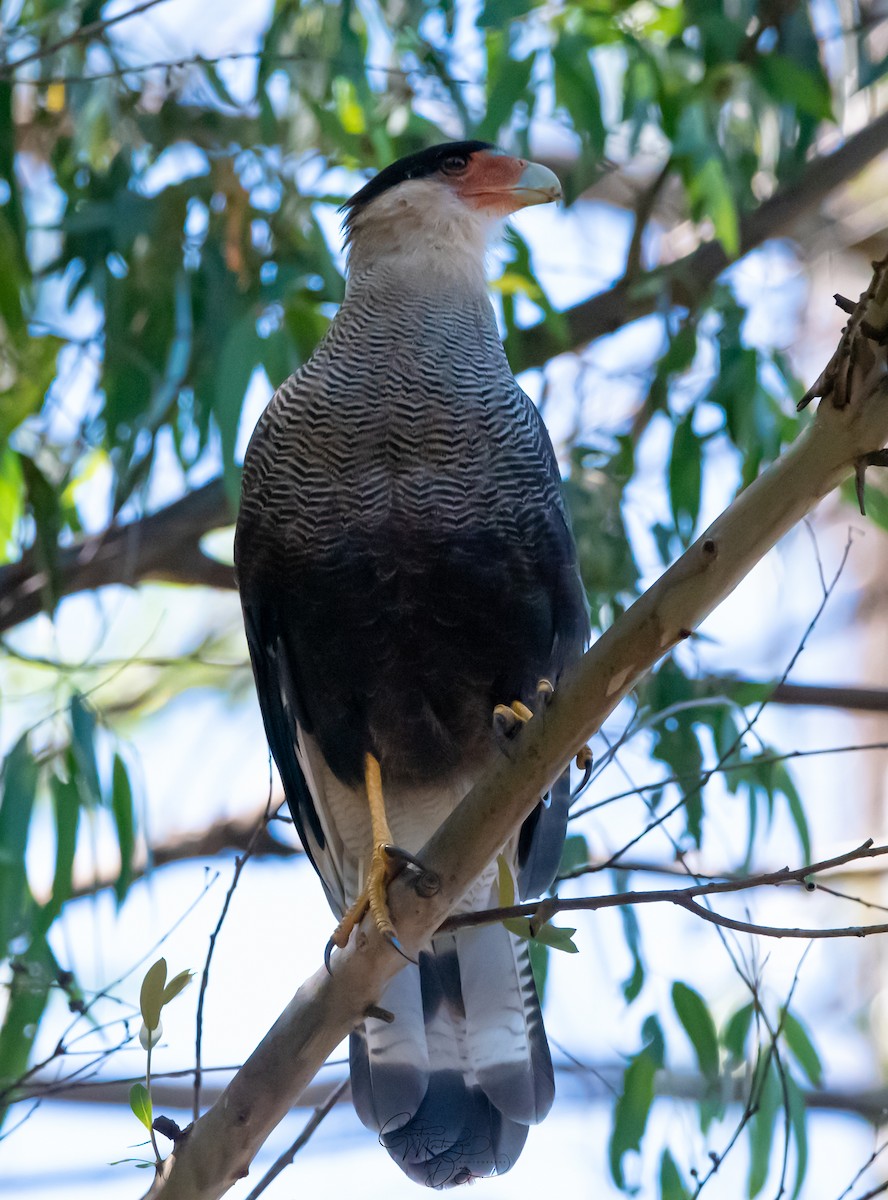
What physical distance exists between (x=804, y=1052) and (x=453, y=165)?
1.94 m

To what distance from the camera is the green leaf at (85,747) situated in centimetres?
304

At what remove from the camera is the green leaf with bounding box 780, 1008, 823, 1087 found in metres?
3.04

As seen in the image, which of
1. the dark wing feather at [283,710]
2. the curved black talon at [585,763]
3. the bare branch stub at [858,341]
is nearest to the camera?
the bare branch stub at [858,341]

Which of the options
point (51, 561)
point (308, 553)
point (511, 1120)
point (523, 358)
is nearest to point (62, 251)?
point (51, 561)

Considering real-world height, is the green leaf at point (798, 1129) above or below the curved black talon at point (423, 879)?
below

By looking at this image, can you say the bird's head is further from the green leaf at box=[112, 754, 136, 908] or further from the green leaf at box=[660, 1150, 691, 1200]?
the green leaf at box=[660, 1150, 691, 1200]

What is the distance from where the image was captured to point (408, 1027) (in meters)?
2.61

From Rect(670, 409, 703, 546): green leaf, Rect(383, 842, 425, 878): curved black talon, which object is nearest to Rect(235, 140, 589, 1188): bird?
Rect(383, 842, 425, 878): curved black talon

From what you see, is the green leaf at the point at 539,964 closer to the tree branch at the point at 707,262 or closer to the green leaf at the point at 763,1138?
the green leaf at the point at 763,1138

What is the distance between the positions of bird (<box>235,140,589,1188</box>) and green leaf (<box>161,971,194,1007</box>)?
617 mm

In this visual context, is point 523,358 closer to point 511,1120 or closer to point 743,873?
point 743,873

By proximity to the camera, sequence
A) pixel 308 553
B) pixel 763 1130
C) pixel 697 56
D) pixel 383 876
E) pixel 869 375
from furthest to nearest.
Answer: pixel 697 56
pixel 763 1130
pixel 308 553
pixel 383 876
pixel 869 375

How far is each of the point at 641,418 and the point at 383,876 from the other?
2263 mm

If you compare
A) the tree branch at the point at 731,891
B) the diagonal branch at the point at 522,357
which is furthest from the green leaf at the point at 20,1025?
the tree branch at the point at 731,891
